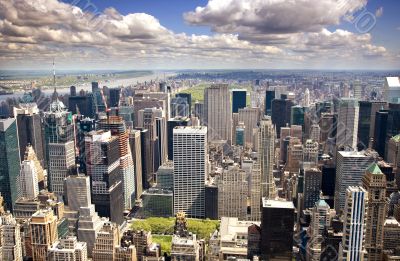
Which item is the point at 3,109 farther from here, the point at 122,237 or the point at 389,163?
the point at 389,163

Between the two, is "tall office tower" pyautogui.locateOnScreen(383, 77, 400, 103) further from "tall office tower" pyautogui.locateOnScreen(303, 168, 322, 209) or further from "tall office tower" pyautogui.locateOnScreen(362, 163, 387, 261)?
"tall office tower" pyautogui.locateOnScreen(362, 163, 387, 261)

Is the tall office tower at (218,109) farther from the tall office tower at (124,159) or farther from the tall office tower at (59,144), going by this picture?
the tall office tower at (59,144)

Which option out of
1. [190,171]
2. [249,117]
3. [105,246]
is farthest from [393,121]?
[105,246]

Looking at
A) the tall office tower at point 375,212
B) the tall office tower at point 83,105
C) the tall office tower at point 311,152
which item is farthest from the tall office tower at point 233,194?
the tall office tower at point 83,105

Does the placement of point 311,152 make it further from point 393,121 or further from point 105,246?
point 105,246

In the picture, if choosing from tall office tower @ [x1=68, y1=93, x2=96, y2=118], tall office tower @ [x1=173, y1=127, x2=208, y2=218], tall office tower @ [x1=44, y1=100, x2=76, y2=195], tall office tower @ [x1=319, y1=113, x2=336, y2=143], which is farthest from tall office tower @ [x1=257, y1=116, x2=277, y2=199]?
tall office tower @ [x1=68, y1=93, x2=96, y2=118]

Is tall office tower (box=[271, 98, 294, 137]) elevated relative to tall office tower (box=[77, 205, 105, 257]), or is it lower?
elevated

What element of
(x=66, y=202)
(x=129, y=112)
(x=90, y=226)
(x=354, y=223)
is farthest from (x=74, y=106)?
(x=354, y=223)
